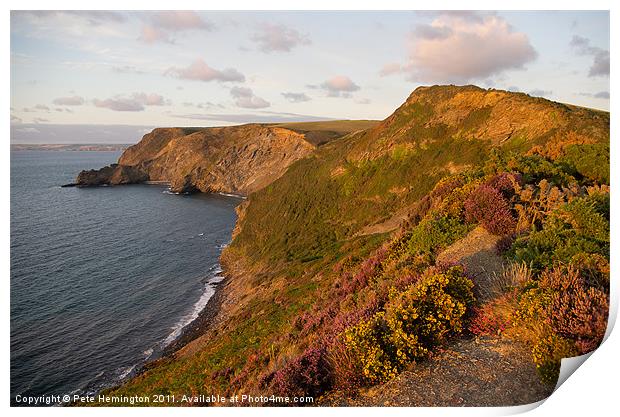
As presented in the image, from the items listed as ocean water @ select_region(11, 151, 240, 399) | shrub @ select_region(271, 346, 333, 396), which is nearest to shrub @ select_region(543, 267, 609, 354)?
shrub @ select_region(271, 346, 333, 396)

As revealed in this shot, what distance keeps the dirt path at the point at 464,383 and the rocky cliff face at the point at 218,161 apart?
7356 cm

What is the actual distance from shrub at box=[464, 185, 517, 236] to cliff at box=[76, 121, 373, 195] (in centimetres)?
6879

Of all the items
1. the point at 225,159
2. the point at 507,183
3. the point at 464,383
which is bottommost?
the point at 464,383

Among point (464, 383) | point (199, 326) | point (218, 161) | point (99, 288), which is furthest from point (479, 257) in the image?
point (218, 161)

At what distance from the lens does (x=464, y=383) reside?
578 centimetres

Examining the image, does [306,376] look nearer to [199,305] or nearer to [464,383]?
[464,383]

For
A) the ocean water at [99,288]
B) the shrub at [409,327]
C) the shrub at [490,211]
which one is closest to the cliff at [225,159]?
the ocean water at [99,288]

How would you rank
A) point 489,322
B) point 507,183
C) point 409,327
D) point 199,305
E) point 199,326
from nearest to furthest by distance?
point 409,327
point 489,322
point 507,183
point 199,326
point 199,305

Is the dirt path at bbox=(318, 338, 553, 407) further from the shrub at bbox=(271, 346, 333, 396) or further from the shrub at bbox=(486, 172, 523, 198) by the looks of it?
the shrub at bbox=(486, 172, 523, 198)

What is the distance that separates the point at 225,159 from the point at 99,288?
72.0 metres

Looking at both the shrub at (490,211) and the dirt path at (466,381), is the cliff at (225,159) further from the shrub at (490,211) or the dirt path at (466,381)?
the dirt path at (466,381)

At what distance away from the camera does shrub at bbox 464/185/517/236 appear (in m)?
9.27

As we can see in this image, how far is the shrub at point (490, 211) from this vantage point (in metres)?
9.27
